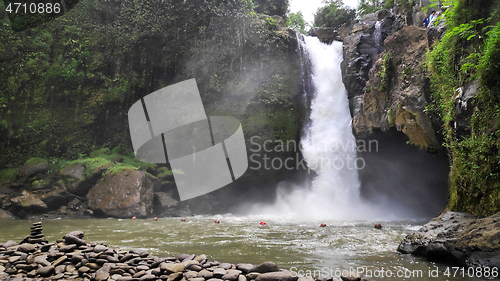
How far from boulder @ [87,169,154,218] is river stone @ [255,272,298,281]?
9211 mm

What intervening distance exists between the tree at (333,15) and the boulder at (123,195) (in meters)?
19.3

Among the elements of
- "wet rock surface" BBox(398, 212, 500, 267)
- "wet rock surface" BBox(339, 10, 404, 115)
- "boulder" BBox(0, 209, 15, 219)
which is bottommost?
"boulder" BBox(0, 209, 15, 219)

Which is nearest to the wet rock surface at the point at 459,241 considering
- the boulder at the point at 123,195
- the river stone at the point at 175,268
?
the river stone at the point at 175,268

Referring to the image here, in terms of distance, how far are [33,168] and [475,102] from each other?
51.7 ft

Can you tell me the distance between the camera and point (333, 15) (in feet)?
77.2

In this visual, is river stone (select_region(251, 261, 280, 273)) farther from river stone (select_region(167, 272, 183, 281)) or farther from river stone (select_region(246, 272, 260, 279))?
river stone (select_region(167, 272, 183, 281))

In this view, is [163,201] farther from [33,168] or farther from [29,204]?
[33,168]

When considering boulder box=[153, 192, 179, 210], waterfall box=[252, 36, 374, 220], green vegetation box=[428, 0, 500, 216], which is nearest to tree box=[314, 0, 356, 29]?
waterfall box=[252, 36, 374, 220]

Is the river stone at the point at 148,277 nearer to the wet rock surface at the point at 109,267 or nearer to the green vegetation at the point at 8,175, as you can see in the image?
the wet rock surface at the point at 109,267

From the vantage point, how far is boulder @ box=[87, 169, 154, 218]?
11.2m

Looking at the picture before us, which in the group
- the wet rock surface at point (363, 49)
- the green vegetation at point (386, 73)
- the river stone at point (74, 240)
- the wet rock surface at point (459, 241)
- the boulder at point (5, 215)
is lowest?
the boulder at point (5, 215)

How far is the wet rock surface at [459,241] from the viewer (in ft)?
12.7

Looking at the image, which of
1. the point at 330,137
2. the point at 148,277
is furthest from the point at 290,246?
the point at 330,137

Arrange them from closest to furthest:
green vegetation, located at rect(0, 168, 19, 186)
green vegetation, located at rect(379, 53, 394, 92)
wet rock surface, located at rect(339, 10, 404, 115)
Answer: green vegetation, located at rect(379, 53, 394, 92), green vegetation, located at rect(0, 168, 19, 186), wet rock surface, located at rect(339, 10, 404, 115)
